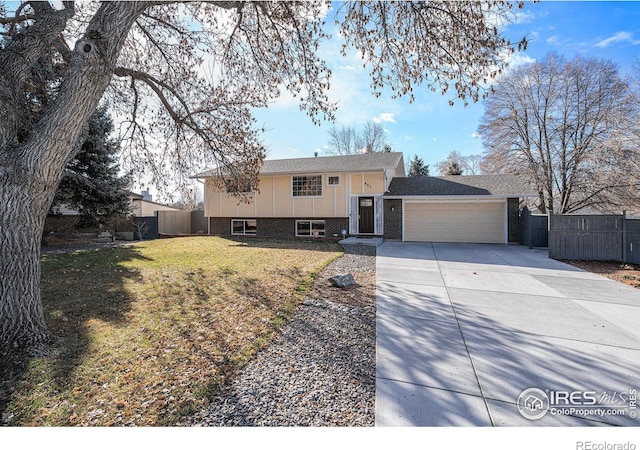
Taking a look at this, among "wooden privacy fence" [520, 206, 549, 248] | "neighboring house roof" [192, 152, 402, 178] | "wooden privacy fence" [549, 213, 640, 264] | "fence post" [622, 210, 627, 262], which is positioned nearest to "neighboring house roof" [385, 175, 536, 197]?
"wooden privacy fence" [520, 206, 549, 248]

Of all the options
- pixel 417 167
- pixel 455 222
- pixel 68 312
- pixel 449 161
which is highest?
pixel 449 161

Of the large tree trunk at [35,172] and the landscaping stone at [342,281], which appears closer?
the large tree trunk at [35,172]

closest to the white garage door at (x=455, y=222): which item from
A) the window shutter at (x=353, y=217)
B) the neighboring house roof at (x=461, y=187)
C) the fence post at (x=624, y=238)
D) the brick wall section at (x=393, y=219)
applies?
the brick wall section at (x=393, y=219)

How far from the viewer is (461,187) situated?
1370 cm

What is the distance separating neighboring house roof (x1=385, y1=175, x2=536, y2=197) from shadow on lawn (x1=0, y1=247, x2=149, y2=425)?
1121 centimetres

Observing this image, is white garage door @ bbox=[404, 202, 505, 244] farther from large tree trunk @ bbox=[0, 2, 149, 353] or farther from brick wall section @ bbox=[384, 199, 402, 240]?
large tree trunk @ bbox=[0, 2, 149, 353]

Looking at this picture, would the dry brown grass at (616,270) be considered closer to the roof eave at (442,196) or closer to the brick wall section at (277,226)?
the roof eave at (442,196)

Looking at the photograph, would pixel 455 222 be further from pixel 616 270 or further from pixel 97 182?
pixel 97 182

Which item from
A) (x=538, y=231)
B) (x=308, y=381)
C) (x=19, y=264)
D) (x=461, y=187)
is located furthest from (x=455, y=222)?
(x=19, y=264)

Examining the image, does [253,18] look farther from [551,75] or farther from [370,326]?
[551,75]

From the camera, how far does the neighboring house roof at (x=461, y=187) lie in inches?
498

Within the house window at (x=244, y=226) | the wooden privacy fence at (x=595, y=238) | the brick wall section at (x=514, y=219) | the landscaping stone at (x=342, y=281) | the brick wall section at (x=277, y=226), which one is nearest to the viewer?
the landscaping stone at (x=342, y=281)

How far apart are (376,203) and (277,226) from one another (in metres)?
5.49

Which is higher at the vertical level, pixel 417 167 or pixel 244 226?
pixel 417 167
